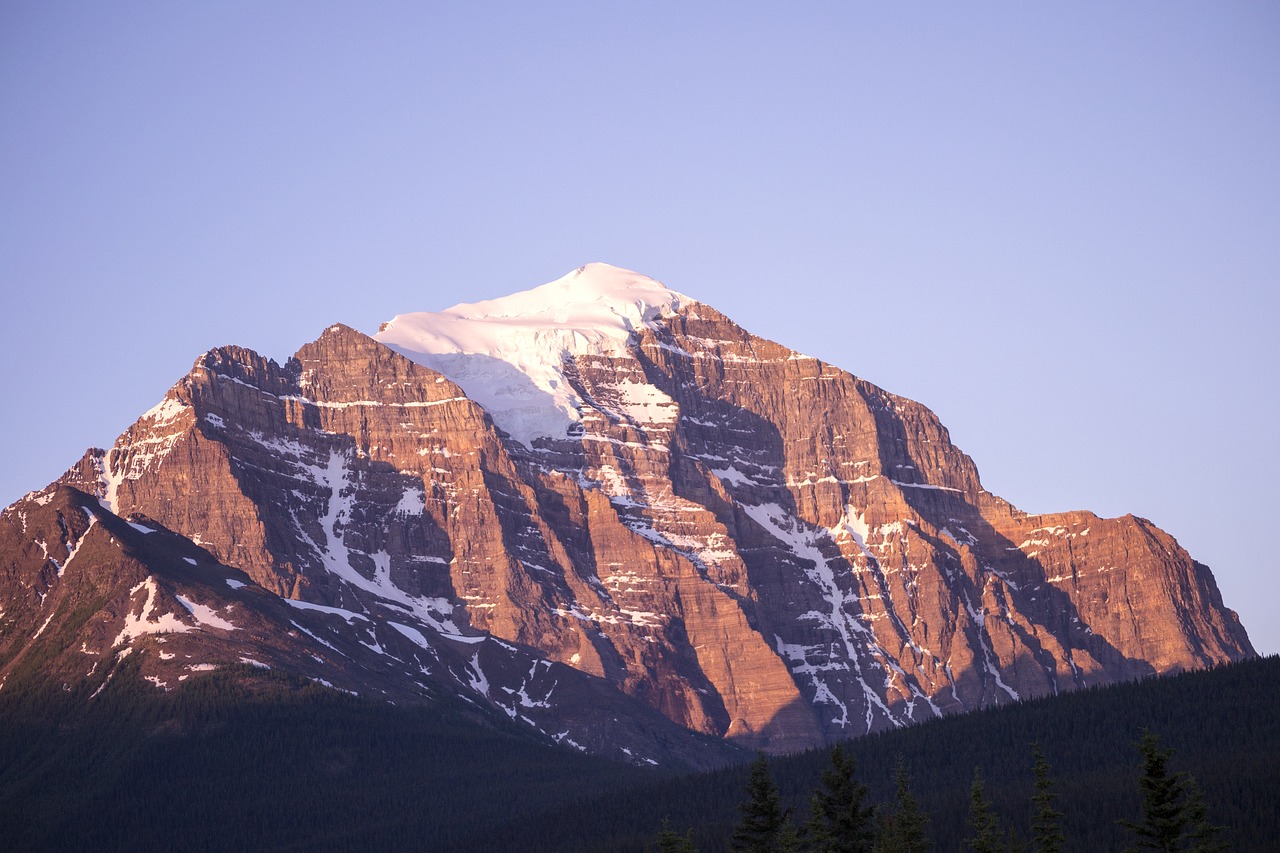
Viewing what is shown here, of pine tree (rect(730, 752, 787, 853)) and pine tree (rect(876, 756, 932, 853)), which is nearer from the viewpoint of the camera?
pine tree (rect(876, 756, 932, 853))

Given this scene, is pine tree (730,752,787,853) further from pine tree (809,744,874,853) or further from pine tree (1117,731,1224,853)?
pine tree (1117,731,1224,853)

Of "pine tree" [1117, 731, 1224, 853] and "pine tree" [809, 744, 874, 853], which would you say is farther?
"pine tree" [809, 744, 874, 853]

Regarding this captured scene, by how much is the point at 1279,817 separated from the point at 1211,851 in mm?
97839

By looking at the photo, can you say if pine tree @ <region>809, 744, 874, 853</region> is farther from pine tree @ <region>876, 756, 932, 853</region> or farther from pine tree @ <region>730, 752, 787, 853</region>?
pine tree @ <region>730, 752, 787, 853</region>

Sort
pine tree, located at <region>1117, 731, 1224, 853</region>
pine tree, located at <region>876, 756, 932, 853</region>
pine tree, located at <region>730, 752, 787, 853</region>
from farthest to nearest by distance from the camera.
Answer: pine tree, located at <region>730, 752, 787, 853</region> < pine tree, located at <region>876, 756, 932, 853</region> < pine tree, located at <region>1117, 731, 1224, 853</region>

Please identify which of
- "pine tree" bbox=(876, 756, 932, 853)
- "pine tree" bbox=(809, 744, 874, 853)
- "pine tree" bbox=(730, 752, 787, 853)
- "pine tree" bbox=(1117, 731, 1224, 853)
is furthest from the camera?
"pine tree" bbox=(730, 752, 787, 853)

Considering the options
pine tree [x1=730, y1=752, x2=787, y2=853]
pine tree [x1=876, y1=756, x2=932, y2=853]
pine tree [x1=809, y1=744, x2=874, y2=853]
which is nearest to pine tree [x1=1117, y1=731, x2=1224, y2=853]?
pine tree [x1=876, y1=756, x2=932, y2=853]

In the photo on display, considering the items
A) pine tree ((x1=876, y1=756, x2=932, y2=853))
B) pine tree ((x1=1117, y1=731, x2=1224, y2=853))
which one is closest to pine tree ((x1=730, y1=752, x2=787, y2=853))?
pine tree ((x1=876, y1=756, x2=932, y2=853))

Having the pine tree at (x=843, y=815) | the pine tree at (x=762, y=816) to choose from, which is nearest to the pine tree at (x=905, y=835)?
the pine tree at (x=843, y=815)

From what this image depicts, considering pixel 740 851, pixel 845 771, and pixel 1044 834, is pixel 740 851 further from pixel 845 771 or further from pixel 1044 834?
pixel 1044 834

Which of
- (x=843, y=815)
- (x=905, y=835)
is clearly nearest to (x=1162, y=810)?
(x=905, y=835)

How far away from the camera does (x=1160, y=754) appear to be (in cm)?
10694

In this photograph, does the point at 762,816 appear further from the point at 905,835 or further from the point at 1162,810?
the point at 1162,810

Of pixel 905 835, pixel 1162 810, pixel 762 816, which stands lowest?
pixel 905 835
